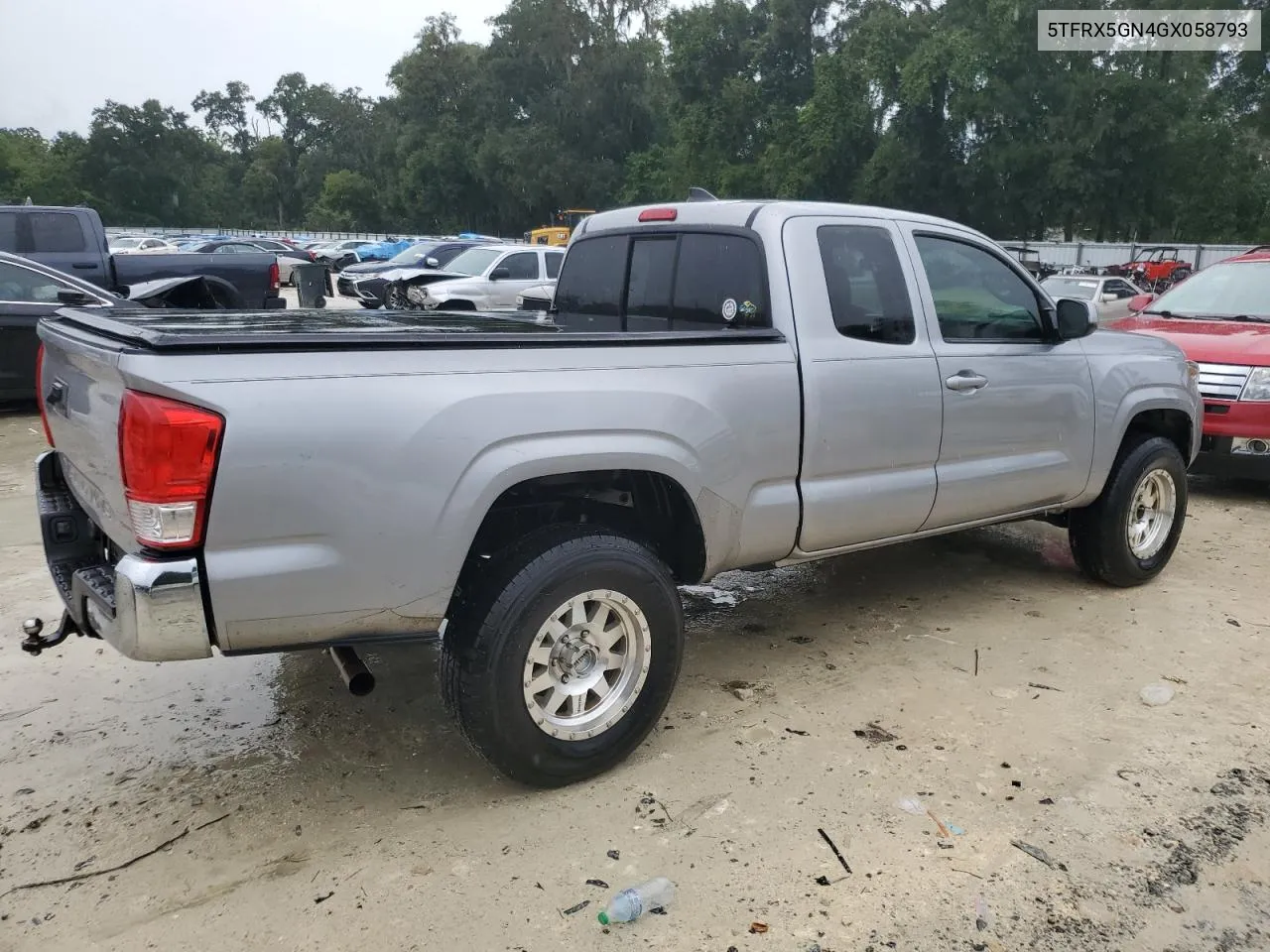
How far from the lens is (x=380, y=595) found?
2.83m

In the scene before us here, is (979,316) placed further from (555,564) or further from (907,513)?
(555,564)

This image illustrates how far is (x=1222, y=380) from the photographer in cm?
708

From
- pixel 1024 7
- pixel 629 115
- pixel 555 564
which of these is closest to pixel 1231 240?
pixel 1024 7

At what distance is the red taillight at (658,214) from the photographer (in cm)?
427

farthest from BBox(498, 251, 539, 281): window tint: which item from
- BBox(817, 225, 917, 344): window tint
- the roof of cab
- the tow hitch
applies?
the tow hitch

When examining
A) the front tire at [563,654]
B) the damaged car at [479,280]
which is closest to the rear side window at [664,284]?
the front tire at [563,654]

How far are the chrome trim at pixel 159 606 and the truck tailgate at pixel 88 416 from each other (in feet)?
0.41

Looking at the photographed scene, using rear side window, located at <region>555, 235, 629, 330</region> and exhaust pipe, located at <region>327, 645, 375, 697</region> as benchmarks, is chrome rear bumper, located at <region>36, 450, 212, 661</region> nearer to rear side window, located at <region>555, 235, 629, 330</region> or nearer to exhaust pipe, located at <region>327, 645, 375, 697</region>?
exhaust pipe, located at <region>327, 645, 375, 697</region>

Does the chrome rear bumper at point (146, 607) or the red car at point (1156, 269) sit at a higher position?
the red car at point (1156, 269)

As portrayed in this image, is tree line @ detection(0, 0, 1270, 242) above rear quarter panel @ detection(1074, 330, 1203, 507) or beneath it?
above

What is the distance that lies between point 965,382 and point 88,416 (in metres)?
3.31

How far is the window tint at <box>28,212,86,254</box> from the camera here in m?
→ 12.2

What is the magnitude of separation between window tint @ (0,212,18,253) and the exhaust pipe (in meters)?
11.7

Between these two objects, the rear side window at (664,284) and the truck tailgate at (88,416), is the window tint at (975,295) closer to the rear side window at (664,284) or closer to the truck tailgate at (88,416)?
the rear side window at (664,284)
